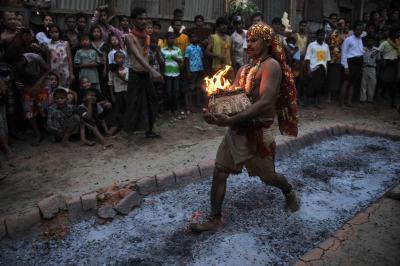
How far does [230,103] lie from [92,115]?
383 centimetres

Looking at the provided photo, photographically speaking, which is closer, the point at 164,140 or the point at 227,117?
the point at 227,117

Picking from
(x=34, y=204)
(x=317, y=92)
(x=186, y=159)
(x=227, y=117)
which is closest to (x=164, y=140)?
(x=186, y=159)

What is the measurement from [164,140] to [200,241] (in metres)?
3.07

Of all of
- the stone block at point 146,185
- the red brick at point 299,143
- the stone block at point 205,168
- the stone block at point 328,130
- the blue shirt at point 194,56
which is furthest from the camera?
the blue shirt at point 194,56

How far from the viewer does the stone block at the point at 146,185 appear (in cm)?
437

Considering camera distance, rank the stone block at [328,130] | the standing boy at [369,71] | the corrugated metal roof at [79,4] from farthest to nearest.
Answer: the standing boy at [369,71], the corrugated metal roof at [79,4], the stone block at [328,130]

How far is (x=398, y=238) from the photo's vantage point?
3.40m

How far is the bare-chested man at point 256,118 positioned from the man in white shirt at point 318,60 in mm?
5941

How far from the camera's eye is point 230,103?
318 centimetres

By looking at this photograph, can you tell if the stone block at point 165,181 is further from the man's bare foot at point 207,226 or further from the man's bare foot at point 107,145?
the man's bare foot at point 107,145

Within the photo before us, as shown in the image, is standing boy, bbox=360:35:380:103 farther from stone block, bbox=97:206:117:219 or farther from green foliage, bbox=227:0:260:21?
stone block, bbox=97:206:117:219

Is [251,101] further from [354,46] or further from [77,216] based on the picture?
[354,46]

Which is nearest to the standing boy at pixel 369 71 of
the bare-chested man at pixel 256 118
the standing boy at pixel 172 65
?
the standing boy at pixel 172 65

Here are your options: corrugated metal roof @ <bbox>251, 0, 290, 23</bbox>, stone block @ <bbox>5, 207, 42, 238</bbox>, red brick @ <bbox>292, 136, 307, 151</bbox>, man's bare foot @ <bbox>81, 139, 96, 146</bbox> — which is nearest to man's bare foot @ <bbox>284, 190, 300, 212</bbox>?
red brick @ <bbox>292, 136, 307, 151</bbox>
